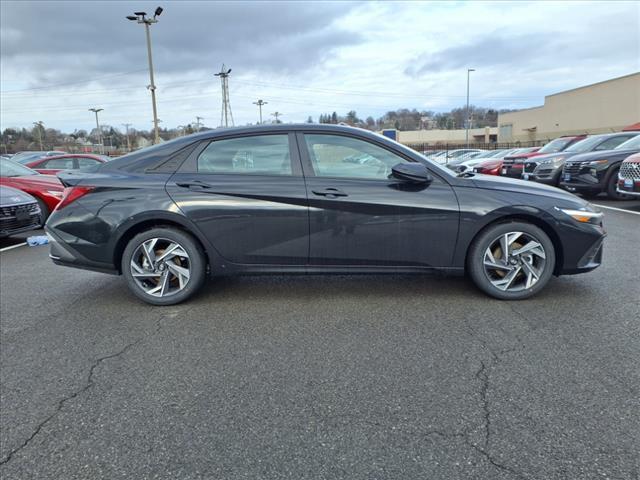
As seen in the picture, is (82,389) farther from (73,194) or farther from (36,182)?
(36,182)

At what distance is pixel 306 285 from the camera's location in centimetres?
468

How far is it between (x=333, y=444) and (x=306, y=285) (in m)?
2.52

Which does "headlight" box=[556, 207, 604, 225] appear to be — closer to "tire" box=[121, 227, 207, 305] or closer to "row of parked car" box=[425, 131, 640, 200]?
"tire" box=[121, 227, 207, 305]

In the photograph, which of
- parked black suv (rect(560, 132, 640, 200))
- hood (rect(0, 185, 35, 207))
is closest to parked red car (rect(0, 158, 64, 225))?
hood (rect(0, 185, 35, 207))

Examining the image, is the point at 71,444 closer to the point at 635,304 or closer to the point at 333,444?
the point at 333,444

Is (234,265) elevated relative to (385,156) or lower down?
lower down

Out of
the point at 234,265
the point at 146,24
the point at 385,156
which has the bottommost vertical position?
the point at 234,265

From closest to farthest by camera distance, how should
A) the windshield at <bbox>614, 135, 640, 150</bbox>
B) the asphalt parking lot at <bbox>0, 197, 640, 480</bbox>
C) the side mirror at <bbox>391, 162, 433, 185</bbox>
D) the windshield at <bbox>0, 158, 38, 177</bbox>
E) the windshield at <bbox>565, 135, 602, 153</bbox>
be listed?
the asphalt parking lot at <bbox>0, 197, 640, 480</bbox> < the side mirror at <bbox>391, 162, 433, 185</bbox> < the windshield at <bbox>0, 158, 38, 177</bbox> < the windshield at <bbox>614, 135, 640, 150</bbox> < the windshield at <bbox>565, 135, 602, 153</bbox>

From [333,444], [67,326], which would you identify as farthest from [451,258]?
[67,326]

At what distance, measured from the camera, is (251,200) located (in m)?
4.01

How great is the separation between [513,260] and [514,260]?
1 centimetres

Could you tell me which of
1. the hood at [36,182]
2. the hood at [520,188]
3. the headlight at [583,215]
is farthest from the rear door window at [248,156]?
the hood at [36,182]

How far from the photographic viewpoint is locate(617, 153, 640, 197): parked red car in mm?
8414

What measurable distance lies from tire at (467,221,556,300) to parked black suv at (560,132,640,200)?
24.8ft
